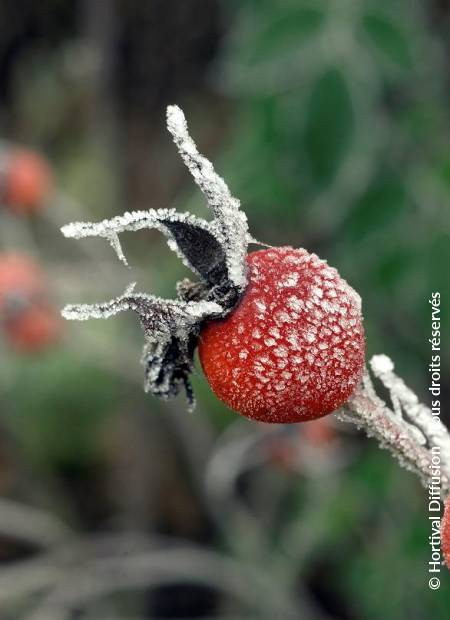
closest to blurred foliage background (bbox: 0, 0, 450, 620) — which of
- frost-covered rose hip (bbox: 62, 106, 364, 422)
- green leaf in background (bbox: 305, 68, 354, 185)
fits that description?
green leaf in background (bbox: 305, 68, 354, 185)

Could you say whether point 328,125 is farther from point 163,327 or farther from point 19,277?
point 163,327

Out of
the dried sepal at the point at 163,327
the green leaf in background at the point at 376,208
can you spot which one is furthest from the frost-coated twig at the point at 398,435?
the green leaf in background at the point at 376,208

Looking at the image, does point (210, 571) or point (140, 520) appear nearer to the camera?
point (210, 571)

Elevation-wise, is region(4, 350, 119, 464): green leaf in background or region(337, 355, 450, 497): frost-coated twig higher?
region(4, 350, 119, 464): green leaf in background

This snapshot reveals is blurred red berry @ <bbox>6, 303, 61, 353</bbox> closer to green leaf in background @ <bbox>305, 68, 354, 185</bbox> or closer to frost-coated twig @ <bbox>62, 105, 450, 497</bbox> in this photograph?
green leaf in background @ <bbox>305, 68, 354, 185</bbox>

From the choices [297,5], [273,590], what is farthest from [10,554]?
[297,5]

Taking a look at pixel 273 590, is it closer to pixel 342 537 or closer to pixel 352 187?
pixel 342 537
